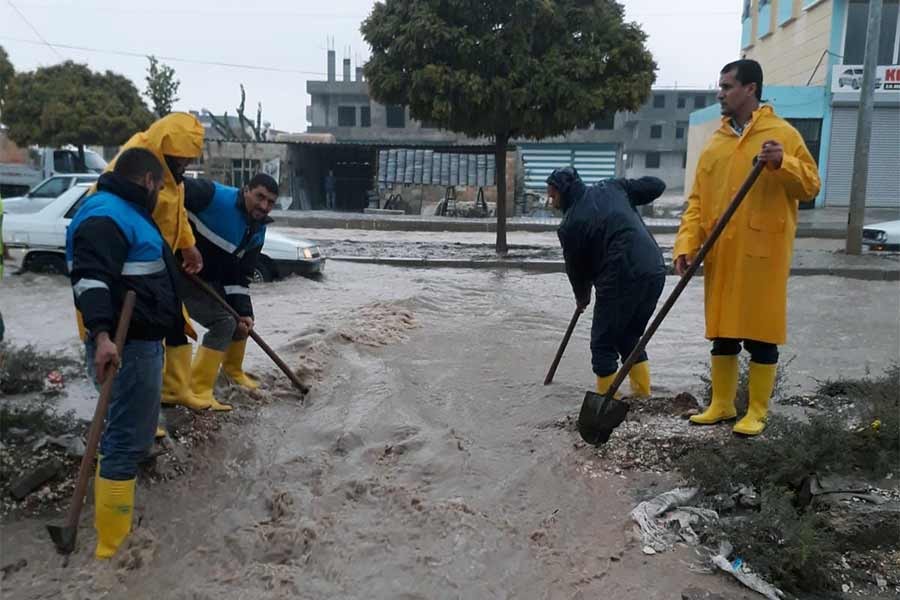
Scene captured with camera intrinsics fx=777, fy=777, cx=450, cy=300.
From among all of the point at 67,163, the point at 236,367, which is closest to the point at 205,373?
the point at 236,367

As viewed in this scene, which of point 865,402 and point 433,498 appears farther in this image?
point 865,402

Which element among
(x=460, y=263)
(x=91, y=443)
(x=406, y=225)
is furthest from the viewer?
(x=406, y=225)

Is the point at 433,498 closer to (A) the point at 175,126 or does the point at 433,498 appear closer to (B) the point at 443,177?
(A) the point at 175,126

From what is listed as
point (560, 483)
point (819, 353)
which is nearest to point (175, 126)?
point (560, 483)

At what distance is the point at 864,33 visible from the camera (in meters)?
22.6

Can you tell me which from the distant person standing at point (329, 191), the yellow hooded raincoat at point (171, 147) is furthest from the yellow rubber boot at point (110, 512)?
the distant person standing at point (329, 191)

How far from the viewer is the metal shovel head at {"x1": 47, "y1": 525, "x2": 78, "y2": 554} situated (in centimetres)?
320

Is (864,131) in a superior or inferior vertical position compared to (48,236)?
superior

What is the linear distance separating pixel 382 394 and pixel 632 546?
8.86ft

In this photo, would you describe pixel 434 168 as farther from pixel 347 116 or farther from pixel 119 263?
pixel 119 263

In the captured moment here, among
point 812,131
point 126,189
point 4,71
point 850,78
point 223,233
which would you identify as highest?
point 4,71

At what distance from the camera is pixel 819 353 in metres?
7.24

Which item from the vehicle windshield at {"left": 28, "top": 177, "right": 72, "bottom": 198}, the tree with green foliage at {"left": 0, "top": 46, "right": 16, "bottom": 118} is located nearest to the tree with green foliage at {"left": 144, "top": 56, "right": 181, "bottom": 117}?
the tree with green foliage at {"left": 0, "top": 46, "right": 16, "bottom": 118}

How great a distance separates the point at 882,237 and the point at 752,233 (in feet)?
38.9
